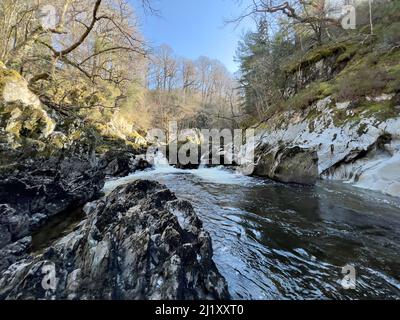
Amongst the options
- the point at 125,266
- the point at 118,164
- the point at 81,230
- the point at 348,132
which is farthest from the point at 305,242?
the point at 118,164

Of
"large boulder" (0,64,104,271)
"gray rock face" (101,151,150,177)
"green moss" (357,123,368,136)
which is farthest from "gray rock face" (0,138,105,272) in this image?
"green moss" (357,123,368,136)

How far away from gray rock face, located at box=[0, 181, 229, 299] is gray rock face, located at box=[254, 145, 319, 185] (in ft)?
20.1

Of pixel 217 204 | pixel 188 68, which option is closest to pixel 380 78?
pixel 217 204

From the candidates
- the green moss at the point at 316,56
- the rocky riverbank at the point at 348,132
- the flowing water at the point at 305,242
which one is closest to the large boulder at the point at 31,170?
the flowing water at the point at 305,242

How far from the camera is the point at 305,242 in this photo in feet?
12.5

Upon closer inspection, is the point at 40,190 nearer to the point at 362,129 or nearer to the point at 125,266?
the point at 125,266

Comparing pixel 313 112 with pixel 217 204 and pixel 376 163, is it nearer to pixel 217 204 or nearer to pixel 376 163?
pixel 376 163

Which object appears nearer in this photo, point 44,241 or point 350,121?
point 44,241

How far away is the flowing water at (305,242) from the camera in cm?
272

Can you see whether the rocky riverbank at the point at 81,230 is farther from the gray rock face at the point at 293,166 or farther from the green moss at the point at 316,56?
the green moss at the point at 316,56

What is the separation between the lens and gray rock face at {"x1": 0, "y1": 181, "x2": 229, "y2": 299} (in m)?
2.23

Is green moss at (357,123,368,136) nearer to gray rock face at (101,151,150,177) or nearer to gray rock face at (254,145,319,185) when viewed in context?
gray rock face at (254,145,319,185)

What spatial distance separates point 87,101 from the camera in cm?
1542
